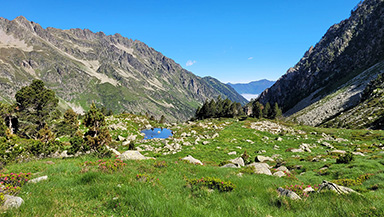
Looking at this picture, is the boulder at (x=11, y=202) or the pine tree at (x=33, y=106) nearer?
the boulder at (x=11, y=202)

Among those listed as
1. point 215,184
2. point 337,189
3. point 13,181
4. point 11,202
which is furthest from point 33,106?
point 337,189

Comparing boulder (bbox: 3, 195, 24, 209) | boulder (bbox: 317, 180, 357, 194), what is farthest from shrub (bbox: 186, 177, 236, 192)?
boulder (bbox: 3, 195, 24, 209)

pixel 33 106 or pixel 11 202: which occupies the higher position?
pixel 33 106

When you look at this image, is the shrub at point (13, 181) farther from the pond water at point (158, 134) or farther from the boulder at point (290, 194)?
the pond water at point (158, 134)

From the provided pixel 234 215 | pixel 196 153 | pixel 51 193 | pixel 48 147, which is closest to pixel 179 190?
pixel 234 215

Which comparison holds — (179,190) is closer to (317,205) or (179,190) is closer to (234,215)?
(234,215)

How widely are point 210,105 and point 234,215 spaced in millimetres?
114063

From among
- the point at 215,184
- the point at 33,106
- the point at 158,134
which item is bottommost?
the point at 158,134

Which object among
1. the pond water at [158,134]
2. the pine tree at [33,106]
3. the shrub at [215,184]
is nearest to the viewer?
the shrub at [215,184]

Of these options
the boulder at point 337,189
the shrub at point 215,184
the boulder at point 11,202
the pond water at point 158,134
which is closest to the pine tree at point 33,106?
the pond water at point 158,134

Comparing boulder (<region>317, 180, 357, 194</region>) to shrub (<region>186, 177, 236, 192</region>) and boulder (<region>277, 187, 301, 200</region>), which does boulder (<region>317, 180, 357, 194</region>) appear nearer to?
A: boulder (<region>277, 187, 301, 200</region>)

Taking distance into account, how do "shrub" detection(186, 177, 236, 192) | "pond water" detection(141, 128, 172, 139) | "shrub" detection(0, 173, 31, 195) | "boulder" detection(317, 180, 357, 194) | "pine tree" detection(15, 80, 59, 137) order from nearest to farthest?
"shrub" detection(0, 173, 31, 195)
"boulder" detection(317, 180, 357, 194)
"shrub" detection(186, 177, 236, 192)
"pine tree" detection(15, 80, 59, 137)
"pond water" detection(141, 128, 172, 139)

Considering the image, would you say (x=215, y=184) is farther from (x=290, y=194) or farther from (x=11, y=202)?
(x=11, y=202)

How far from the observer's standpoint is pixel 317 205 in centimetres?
677
